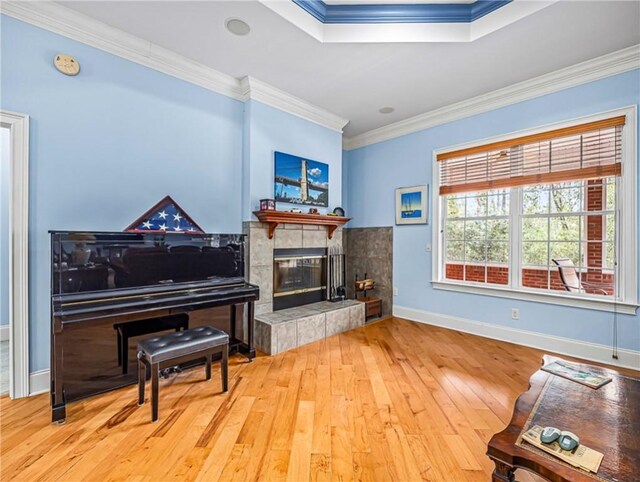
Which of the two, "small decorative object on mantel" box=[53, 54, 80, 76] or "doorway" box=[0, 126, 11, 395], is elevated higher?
"small decorative object on mantel" box=[53, 54, 80, 76]

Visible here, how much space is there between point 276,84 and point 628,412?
3.99 meters

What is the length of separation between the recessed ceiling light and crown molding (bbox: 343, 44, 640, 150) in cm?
277

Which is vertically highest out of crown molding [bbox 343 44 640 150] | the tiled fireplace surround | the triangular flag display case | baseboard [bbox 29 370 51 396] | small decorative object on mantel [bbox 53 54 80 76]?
crown molding [bbox 343 44 640 150]

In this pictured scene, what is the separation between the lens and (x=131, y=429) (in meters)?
1.93

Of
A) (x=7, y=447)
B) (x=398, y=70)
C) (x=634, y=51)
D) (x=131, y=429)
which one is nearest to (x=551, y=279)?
(x=634, y=51)

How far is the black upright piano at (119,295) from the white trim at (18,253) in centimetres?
37

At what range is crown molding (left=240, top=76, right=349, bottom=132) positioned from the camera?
351 cm

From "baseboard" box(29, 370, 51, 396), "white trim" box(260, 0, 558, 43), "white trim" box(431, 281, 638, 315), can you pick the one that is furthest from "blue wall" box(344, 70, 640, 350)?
"baseboard" box(29, 370, 51, 396)

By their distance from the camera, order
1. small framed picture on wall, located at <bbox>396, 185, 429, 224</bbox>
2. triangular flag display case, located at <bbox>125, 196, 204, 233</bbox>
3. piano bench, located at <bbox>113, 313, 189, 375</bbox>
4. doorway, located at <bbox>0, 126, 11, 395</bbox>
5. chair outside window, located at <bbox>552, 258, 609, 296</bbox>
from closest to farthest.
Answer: piano bench, located at <bbox>113, 313, 189, 375</bbox> → triangular flag display case, located at <bbox>125, 196, 204, 233</bbox> → chair outside window, located at <bbox>552, 258, 609, 296</bbox> → doorway, located at <bbox>0, 126, 11, 395</bbox> → small framed picture on wall, located at <bbox>396, 185, 429, 224</bbox>

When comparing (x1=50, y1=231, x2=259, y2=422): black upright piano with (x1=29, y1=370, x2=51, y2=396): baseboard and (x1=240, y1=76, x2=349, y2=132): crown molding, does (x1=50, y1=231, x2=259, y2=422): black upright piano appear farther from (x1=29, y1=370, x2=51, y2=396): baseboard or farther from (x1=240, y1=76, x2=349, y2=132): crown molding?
(x1=240, y1=76, x2=349, y2=132): crown molding

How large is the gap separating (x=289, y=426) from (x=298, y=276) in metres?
2.21

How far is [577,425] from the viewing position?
131cm

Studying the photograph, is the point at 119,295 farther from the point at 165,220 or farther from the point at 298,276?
the point at 298,276

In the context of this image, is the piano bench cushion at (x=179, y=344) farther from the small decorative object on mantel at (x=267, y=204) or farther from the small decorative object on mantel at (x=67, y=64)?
the small decorative object on mantel at (x=67, y=64)
